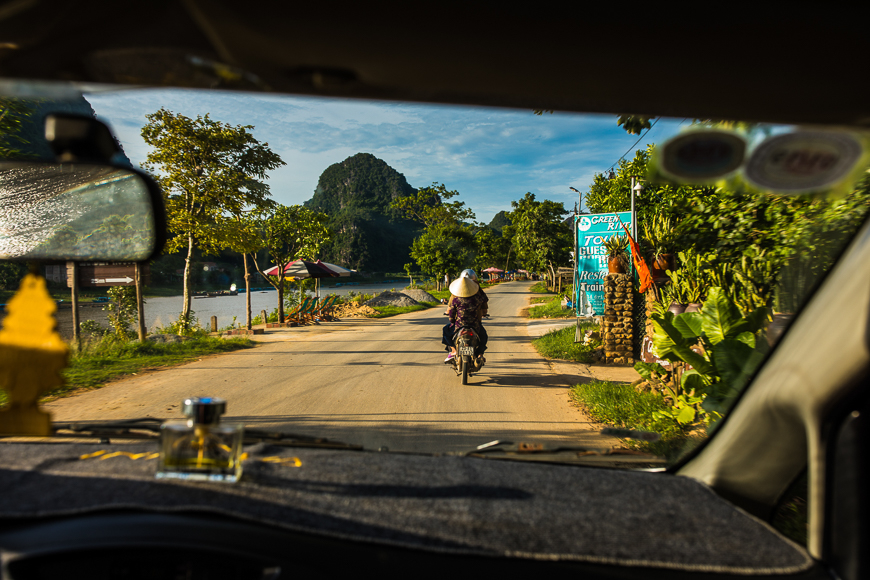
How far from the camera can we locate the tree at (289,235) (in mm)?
19375

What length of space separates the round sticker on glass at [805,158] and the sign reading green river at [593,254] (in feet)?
29.1

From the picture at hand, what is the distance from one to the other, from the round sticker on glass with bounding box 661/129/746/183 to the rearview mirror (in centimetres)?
172

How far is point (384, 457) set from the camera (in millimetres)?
1957

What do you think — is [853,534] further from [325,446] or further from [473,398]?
[473,398]

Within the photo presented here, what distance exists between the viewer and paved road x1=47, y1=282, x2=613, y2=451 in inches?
190

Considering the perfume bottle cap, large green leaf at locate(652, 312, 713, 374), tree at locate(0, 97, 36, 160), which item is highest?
tree at locate(0, 97, 36, 160)

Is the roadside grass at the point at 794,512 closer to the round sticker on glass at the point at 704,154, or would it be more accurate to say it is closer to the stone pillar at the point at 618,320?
the round sticker on glass at the point at 704,154

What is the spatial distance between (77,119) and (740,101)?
1.77 meters

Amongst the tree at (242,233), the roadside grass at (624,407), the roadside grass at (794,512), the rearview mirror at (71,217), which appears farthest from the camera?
the tree at (242,233)

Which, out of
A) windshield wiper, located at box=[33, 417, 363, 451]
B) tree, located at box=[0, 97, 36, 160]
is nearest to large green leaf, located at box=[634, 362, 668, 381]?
windshield wiper, located at box=[33, 417, 363, 451]

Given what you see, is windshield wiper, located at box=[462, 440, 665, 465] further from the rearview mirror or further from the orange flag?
the orange flag


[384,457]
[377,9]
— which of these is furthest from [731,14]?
[384,457]

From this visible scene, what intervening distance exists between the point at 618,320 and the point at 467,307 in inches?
135

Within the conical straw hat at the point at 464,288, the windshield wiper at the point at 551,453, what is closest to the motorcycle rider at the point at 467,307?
the conical straw hat at the point at 464,288
